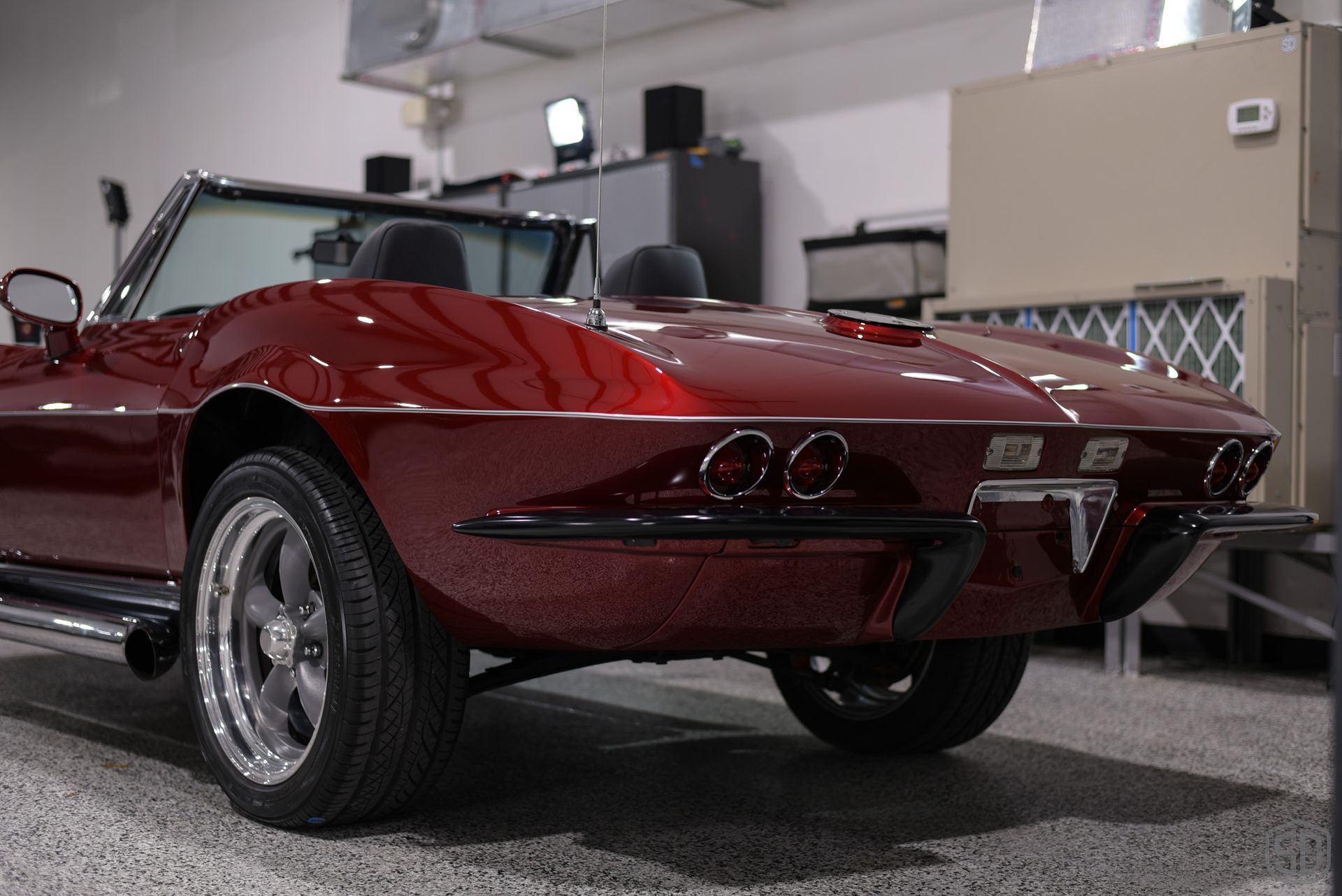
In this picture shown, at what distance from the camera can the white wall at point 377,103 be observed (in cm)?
727

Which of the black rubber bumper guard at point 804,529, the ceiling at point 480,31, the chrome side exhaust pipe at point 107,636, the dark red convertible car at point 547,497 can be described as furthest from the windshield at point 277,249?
the ceiling at point 480,31

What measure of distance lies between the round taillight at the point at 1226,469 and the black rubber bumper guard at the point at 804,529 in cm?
67

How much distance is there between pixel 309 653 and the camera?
2.68 meters

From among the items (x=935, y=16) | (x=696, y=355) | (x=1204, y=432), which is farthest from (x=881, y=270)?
(x=696, y=355)

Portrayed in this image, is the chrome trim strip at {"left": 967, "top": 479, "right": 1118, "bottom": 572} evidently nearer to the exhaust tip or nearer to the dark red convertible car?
the dark red convertible car

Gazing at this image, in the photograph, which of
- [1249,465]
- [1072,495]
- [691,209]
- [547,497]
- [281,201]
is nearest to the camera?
[547,497]

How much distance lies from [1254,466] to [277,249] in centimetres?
291

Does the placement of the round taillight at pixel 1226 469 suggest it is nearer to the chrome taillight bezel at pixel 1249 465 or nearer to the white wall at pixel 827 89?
the chrome taillight bezel at pixel 1249 465

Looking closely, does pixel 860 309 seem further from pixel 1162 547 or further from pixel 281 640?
pixel 281 640

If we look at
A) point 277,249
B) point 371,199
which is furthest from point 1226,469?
point 277,249

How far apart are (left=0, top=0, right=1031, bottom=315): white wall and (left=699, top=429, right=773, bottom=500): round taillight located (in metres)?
5.13

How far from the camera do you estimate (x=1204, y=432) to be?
2.67m

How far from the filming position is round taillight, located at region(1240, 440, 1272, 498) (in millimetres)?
2805

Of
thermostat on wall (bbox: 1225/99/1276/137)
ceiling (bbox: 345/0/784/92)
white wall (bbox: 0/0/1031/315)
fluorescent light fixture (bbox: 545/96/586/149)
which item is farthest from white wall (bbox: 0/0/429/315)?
thermostat on wall (bbox: 1225/99/1276/137)
